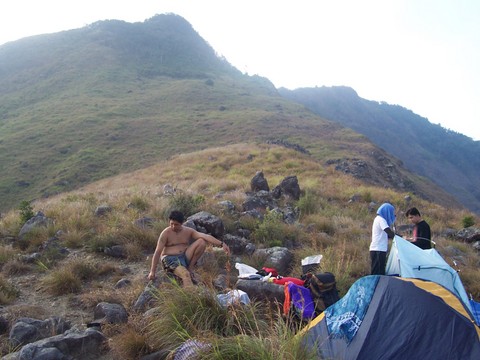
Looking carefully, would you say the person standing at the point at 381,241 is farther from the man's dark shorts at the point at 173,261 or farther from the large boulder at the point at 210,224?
the man's dark shorts at the point at 173,261

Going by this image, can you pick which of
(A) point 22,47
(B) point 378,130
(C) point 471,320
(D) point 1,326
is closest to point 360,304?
(C) point 471,320

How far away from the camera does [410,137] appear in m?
110

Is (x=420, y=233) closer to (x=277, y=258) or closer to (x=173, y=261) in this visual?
(x=277, y=258)

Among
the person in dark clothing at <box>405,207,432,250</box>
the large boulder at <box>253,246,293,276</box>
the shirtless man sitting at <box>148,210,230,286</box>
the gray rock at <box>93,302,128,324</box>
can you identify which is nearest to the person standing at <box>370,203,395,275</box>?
the person in dark clothing at <box>405,207,432,250</box>

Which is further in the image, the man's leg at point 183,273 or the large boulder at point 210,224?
the large boulder at point 210,224

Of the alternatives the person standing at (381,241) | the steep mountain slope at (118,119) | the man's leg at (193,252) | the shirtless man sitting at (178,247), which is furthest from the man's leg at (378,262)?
the steep mountain slope at (118,119)

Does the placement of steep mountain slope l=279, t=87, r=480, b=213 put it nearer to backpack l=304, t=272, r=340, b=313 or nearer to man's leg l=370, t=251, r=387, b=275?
man's leg l=370, t=251, r=387, b=275

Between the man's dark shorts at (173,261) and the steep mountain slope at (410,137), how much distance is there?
7587 cm

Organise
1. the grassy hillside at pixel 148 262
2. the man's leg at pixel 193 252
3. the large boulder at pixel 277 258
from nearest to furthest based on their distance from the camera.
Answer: the grassy hillside at pixel 148 262 < the man's leg at pixel 193 252 < the large boulder at pixel 277 258

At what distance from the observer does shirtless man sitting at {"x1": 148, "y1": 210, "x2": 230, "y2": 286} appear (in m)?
5.80

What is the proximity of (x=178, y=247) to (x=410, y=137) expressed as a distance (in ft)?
378

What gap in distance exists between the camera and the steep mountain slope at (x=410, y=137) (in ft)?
281

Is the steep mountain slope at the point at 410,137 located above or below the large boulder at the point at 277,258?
below

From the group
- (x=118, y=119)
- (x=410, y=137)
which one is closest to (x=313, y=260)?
(x=118, y=119)
